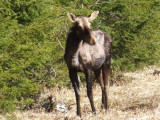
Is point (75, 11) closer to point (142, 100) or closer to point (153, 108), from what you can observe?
point (142, 100)

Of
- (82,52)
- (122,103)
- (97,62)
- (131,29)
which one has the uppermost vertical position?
(82,52)

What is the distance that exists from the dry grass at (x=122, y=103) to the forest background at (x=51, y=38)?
560 millimetres

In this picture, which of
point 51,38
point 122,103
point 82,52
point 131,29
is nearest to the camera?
point 82,52

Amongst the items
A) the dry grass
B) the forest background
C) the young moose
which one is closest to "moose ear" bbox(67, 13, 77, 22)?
the young moose

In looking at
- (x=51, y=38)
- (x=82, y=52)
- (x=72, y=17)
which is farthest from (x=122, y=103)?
(x=72, y=17)

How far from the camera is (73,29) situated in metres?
7.28

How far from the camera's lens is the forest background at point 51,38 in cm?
704

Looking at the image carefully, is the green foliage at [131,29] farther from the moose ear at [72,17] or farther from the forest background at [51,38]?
the moose ear at [72,17]

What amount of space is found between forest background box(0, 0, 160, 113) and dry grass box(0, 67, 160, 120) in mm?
560

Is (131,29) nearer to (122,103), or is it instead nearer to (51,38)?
(51,38)

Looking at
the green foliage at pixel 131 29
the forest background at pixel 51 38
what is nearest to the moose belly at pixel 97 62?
the forest background at pixel 51 38

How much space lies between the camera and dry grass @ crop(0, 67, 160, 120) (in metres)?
7.43

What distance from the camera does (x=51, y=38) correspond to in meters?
10.5

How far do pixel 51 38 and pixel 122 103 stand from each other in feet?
10.3
